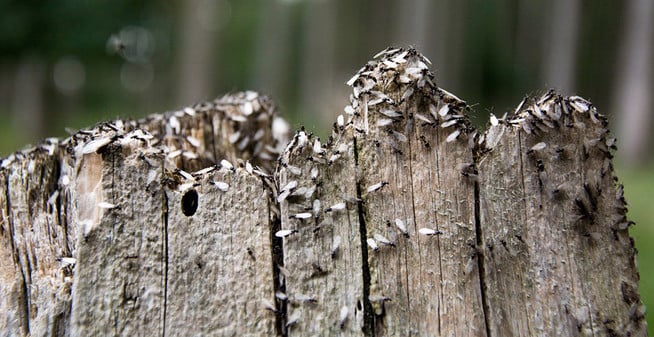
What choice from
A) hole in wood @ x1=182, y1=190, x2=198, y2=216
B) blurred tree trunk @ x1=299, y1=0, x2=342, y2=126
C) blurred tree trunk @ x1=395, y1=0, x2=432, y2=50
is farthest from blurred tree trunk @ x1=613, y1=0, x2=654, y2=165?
blurred tree trunk @ x1=299, y1=0, x2=342, y2=126

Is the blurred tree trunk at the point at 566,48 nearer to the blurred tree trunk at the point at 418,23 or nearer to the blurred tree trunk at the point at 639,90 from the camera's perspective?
the blurred tree trunk at the point at 639,90

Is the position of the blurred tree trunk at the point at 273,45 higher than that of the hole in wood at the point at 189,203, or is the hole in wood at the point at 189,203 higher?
the blurred tree trunk at the point at 273,45

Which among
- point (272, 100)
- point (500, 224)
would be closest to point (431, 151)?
point (500, 224)

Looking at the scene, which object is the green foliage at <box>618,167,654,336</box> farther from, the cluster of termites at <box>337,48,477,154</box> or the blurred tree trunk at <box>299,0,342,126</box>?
the blurred tree trunk at <box>299,0,342,126</box>

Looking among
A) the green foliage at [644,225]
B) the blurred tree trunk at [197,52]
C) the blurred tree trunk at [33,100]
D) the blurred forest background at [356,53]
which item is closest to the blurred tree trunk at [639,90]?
the blurred forest background at [356,53]

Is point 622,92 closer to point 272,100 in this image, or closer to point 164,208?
point 272,100

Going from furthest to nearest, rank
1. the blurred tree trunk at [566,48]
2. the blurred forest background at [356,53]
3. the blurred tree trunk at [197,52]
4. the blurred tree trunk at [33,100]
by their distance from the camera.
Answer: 1. the blurred tree trunk at [197,52]
2. the blurred tree trunk at [566,48]
3. the blurred tree trunk at [33,100]
4. the blurred forest background at [356,53]
